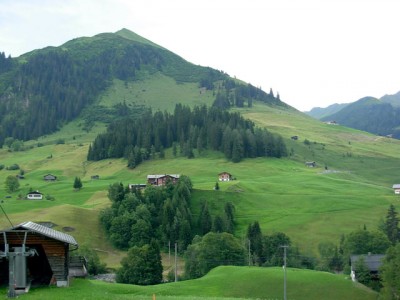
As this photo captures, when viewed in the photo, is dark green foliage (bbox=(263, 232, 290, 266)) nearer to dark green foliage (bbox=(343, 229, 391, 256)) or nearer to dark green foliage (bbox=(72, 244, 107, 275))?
dark green foliage (bbox=(343, 229, 391, 256))

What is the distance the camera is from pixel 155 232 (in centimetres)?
13275

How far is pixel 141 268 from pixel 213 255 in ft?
45.6

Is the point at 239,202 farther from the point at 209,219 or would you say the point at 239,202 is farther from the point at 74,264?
the point at 74,264

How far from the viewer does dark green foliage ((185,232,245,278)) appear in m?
93.3

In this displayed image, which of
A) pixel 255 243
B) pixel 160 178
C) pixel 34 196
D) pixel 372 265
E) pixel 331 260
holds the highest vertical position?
pixel 160 178

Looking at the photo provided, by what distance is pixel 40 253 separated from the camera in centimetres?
4150

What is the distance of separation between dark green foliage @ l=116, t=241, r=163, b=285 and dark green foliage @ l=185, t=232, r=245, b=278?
6.19 meters

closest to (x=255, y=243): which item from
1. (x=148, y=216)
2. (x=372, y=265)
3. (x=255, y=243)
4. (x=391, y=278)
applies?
(x=255, y=243)

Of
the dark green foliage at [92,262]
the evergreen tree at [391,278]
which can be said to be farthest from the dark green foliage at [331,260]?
the dark green foliage at [92,262]

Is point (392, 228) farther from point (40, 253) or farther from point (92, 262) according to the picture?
point (40, 253)

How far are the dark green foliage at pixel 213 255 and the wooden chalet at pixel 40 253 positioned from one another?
175ft

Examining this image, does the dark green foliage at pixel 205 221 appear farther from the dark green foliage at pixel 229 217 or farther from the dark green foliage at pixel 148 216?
the dark green foliage at pixel 229 217

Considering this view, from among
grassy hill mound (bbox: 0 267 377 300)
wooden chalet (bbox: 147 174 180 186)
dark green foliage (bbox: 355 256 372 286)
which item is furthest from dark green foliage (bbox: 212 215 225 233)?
dark green foliage (bbox: 355 256 372 286)

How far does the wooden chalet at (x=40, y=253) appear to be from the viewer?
38844 mm
